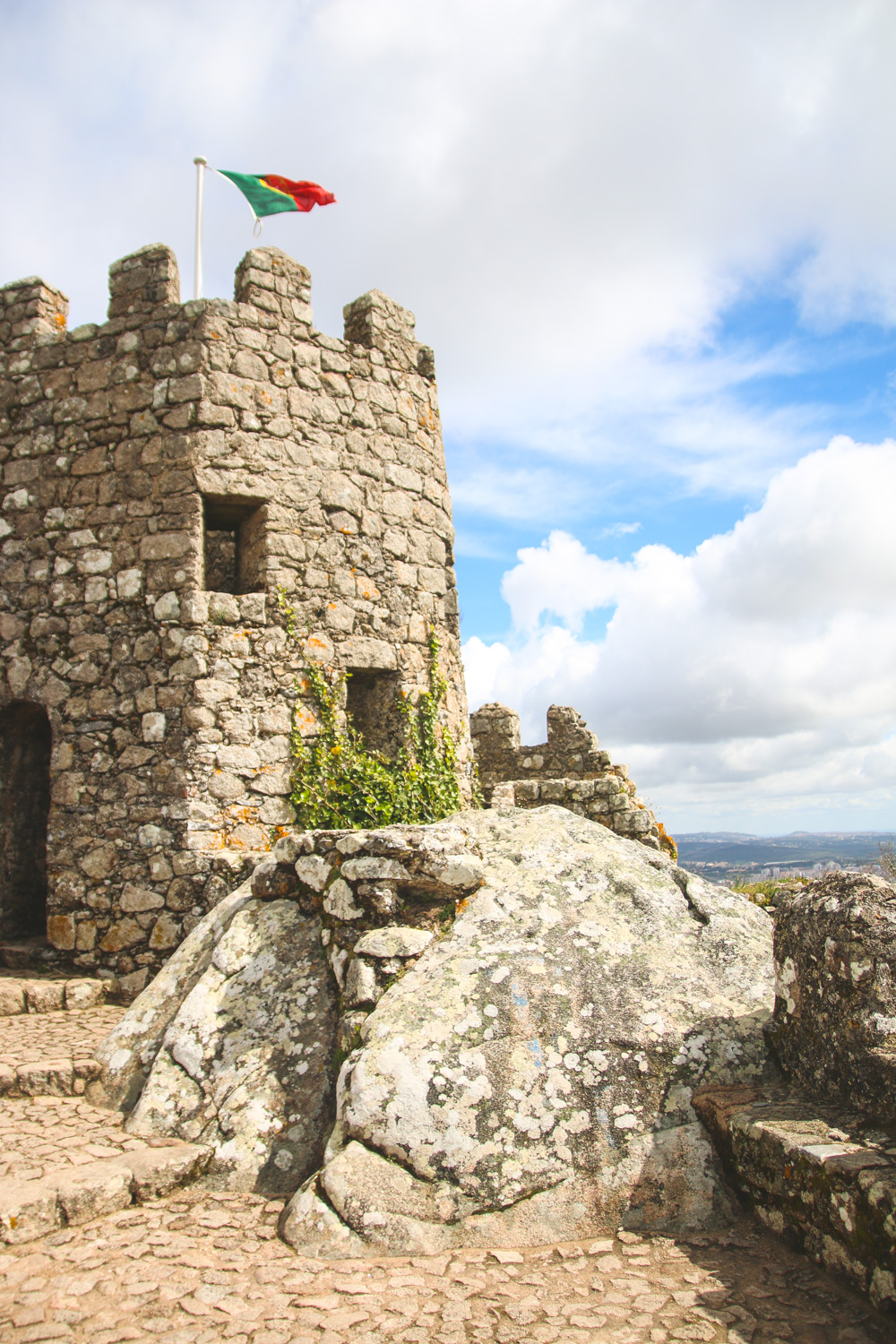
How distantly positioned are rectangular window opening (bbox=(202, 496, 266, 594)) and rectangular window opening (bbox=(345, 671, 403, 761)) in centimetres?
128

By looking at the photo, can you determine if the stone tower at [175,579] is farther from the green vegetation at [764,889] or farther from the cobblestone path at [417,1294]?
the green vegetation at [764,889]

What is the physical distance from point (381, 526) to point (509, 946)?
4778 millimetres

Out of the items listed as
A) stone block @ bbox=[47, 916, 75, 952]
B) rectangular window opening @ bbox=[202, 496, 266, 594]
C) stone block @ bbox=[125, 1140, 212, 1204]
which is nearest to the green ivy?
rectangular window opening @ bbox=[202, 496, 266, 594]

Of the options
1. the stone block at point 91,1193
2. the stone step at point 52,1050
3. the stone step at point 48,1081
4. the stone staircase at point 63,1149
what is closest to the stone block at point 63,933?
the stone step at point 52,1050

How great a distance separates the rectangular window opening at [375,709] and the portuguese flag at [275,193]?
4718 millimetres

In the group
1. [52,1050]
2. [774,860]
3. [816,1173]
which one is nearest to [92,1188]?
[52,1050]

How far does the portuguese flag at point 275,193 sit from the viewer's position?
27.3 ft

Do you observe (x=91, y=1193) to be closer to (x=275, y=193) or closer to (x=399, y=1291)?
(x=399, y=1291)

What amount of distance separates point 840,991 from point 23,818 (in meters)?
7.03

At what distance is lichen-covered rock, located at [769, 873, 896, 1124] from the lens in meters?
2.98

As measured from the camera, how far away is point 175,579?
683 cm

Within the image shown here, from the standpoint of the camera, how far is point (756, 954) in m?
4.17

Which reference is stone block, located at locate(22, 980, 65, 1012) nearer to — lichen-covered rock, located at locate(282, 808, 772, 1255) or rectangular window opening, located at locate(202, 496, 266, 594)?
rectangular window opening, located at locate(202, 496, 266, 594)

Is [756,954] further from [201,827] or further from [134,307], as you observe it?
[134,307]
